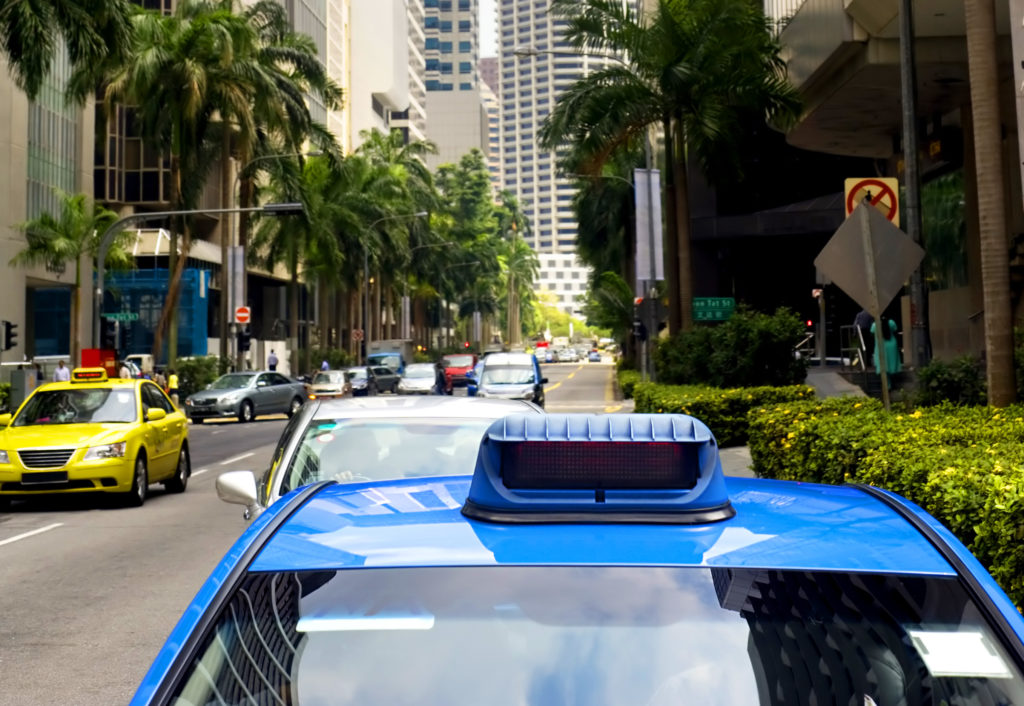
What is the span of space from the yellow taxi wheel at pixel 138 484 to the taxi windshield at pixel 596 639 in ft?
47.4

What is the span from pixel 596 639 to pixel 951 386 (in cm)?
1310

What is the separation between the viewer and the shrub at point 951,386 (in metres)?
14.6

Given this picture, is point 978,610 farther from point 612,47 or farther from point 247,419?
point 247,419

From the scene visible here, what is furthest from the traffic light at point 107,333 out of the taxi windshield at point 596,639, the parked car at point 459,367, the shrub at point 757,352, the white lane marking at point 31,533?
the taxi windshield at point 596,639

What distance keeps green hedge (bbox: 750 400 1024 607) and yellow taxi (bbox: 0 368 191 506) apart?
25.2 feet

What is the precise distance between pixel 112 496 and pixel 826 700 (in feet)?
53.8

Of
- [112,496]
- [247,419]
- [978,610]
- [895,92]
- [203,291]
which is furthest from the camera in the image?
[203,291]

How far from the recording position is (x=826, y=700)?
2533mm

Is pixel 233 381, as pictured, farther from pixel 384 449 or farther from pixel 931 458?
pixel 931 458

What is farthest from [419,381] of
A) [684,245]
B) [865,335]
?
[865,335]

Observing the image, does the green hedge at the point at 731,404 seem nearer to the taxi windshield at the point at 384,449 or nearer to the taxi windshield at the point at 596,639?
the taxi windshield at the point at 384,449

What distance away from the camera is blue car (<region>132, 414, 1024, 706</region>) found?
2.46 m

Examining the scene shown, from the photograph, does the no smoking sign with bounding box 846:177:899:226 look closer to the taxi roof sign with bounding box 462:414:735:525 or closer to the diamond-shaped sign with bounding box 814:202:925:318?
the diamond-shaped sign with bounding box 814:202:925:318

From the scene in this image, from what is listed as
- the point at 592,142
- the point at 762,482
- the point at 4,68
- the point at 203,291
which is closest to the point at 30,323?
the point at 203,291
